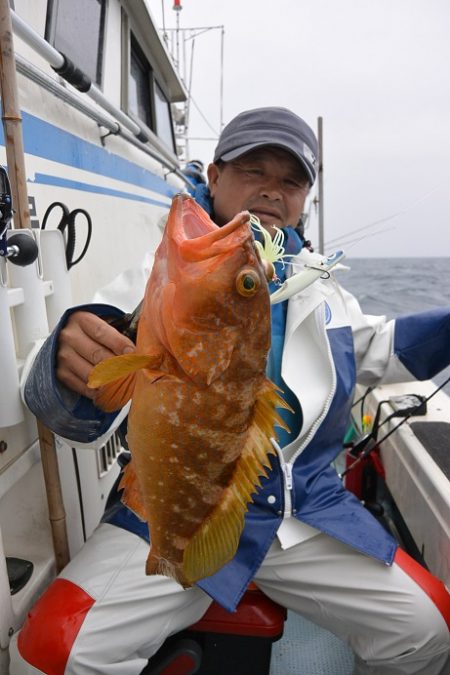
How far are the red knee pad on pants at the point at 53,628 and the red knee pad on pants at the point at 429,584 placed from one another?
3.82 ft

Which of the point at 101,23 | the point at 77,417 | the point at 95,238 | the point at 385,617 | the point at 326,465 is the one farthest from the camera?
the point at 101,23

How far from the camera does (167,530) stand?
48.9 inches

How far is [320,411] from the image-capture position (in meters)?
1.93

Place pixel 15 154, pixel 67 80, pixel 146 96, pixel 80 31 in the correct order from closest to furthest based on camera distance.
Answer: pixel 15 154
pixel 67 80
pixel 80 31
pixel 146 96

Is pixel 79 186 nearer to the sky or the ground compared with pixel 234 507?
nearer to the sky

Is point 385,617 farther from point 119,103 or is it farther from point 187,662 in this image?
point 119,103

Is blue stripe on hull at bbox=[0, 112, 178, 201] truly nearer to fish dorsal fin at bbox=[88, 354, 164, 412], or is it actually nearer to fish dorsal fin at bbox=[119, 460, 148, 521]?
fish dorsal fin at bbox=[88, 354, 164, 412]

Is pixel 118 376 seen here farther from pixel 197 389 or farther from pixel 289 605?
pixel 289 605

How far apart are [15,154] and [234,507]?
1161 mm

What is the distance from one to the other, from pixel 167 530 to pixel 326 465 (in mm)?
993

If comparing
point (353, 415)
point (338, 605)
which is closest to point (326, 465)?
point (338, 605)

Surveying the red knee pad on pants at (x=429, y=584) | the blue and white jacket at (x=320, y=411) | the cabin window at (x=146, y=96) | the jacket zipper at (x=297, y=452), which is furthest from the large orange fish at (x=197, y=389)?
the cabin window at (x=146, y=96)

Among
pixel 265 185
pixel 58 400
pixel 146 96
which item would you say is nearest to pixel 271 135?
pixel 265 185

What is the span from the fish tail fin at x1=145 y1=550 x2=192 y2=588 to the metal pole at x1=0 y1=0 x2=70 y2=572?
474mm
